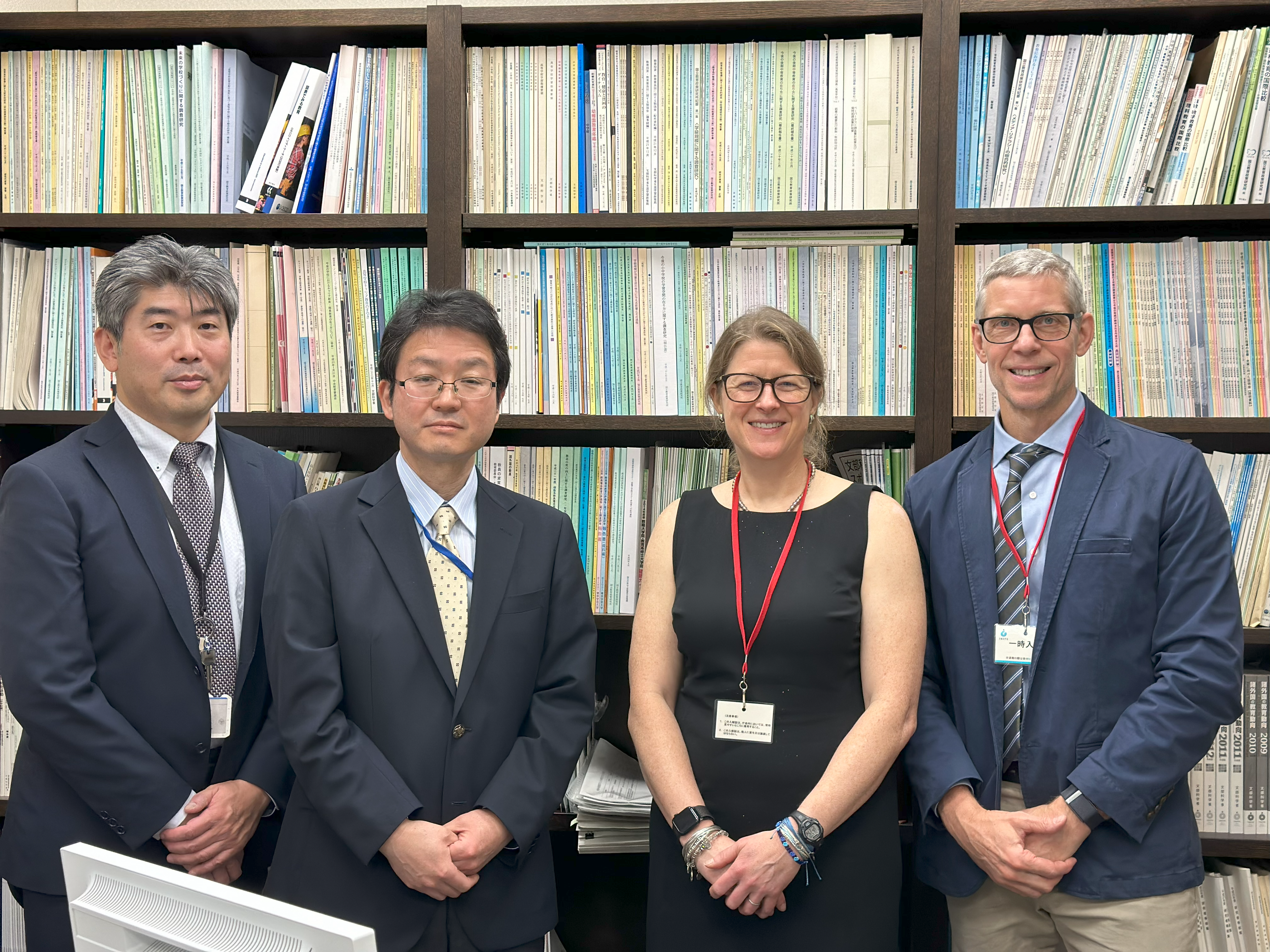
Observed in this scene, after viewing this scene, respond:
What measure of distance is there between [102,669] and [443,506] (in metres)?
0.69

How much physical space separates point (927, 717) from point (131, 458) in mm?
1591

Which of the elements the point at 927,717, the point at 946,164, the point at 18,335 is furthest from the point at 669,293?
the point at 18,335

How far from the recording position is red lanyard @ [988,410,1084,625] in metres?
1.75

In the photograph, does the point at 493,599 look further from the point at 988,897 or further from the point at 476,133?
the point at 476,133

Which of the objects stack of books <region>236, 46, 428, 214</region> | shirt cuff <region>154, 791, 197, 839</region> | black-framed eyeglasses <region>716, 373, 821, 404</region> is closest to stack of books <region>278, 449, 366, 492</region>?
stack of books <region>236, 46, 428, 214</region>

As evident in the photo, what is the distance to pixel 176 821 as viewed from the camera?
169 cm

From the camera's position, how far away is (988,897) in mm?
1786

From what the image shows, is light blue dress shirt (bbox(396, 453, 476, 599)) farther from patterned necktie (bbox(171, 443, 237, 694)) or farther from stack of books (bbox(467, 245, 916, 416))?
stack of books (bbox(467, 245, 916, 416))

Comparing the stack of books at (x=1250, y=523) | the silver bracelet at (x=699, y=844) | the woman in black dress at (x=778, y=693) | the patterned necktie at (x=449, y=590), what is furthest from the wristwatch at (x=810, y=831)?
the stack of books at (x=1250, y=523)

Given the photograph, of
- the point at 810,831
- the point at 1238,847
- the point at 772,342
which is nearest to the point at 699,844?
the point at 810,831

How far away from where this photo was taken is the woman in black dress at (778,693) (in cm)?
164

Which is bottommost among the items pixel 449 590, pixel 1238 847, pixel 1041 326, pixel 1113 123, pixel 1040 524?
pixel 1238 847

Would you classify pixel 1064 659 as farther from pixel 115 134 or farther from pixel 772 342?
pixel 115 134

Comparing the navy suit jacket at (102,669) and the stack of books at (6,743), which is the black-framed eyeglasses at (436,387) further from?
the stack of books at (6,743)
